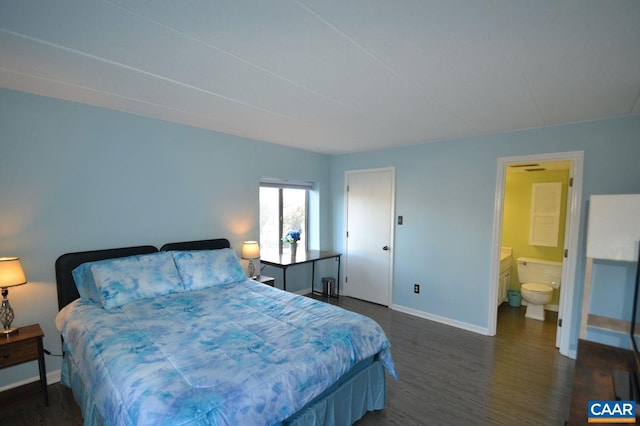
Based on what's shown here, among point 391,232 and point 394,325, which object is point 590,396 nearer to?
point 394,325

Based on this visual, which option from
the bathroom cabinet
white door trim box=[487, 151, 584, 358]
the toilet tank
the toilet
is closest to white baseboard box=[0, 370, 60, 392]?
the bathroom cabinet

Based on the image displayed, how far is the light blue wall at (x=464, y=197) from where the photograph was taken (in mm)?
2682

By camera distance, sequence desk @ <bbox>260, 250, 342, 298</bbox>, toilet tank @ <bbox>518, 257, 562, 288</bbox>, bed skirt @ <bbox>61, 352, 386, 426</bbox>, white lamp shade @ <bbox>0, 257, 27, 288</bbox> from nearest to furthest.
Result: bed skirt @ <bbox>61, 352, 386, 426</bbox> < white lamp shade @ <bbox>0, 257, 27, 288</bbox> < desk @ <bbox>260, 250, 342, 298</bbox> < toilet tank @ <bbox>518, 257, 562, 288</bbox>

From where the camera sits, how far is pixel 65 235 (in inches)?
96.7

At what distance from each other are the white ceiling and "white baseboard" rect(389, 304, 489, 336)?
244 centimetres

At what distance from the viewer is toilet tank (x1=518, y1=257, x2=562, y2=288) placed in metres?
4.04

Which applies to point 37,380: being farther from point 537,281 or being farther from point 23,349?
point 537,281

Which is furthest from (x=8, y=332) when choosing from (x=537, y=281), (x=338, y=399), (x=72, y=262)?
(x=537, y=281)

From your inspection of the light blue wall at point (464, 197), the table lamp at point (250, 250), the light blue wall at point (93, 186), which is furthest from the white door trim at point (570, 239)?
the light blue wall at point (93, 186)

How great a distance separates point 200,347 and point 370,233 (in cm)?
318

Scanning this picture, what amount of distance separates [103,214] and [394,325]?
11.3ft

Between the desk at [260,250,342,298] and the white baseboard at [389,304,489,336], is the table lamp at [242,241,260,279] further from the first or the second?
the white baseboard at [389,304,489,336]

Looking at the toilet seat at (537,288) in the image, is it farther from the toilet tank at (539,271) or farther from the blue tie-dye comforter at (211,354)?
the blue tie-dye comforter at (211,354)

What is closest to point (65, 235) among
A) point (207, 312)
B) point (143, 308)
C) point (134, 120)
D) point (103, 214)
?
point (103, 214)
